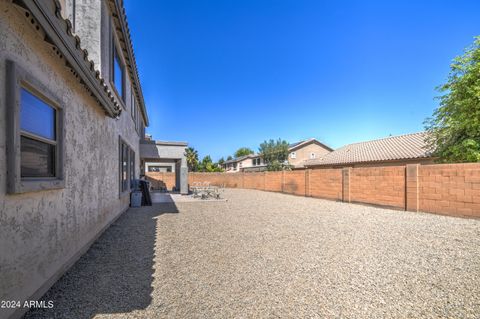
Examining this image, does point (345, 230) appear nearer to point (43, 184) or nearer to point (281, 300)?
point (281, 300)

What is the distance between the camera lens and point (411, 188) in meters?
11.2

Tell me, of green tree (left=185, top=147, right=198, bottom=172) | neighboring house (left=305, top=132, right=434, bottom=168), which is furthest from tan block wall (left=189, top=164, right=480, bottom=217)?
green tree (left=185, top=147, right=198, bottom=172)

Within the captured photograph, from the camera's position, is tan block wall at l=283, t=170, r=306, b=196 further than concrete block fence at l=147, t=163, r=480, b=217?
Yes

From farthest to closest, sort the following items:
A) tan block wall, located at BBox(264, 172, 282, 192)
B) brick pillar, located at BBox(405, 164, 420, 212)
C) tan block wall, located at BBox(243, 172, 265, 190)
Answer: tan block wall, located at BBox(243, 172, 265, 190) → tan block wall, located at BBox(264, 172, 282, 192) → brick pillar, located at BBox(405, 164, 420, 212)

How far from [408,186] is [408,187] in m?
0.05

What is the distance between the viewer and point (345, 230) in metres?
7.50

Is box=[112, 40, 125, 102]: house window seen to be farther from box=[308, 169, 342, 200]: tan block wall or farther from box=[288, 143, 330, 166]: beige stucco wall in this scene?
box=[288, 143, 330, 166]: beige stucco wall

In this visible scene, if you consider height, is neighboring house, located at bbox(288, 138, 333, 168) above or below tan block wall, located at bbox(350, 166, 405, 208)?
above

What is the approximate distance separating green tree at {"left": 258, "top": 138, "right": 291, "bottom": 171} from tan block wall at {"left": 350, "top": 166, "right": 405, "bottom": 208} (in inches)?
1063

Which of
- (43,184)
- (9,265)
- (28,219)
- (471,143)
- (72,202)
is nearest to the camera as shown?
(9,265)

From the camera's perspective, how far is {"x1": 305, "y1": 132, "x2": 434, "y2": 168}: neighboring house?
20.3 meters

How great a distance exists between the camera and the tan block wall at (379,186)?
11.7m

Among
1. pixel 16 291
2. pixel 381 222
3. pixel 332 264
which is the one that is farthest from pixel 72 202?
pixel 381 222

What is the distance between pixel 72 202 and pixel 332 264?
4.59 m
